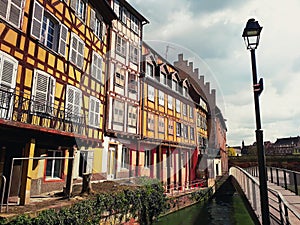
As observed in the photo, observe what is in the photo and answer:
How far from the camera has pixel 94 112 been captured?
44.1 feet

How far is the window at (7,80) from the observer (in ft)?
25.1

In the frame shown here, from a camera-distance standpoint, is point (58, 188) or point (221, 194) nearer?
point (58, 188)

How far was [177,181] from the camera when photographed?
22.6 meters

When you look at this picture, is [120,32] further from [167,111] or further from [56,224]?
[56,224]

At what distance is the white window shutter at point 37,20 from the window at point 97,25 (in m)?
4.35

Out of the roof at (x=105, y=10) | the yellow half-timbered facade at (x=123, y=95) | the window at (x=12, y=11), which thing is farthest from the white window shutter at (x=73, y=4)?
the yellow half-timbered facade at (x=123, y=95)

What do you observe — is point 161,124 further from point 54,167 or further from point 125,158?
point 54,167

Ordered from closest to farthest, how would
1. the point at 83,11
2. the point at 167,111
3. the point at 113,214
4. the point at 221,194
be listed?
the point at 113,214 < the point at 83,11 < the point at 167,111 < the point at 221,194

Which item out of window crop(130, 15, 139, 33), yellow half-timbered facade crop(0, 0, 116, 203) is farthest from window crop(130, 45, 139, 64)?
yellow half-timbered facade crop(0, 0, 116, 203)

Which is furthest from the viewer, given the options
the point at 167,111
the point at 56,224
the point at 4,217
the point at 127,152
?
the point at 167,111

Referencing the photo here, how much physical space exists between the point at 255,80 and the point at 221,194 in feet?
87.8

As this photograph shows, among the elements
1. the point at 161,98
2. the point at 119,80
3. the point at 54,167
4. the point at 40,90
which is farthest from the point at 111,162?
the point at 161,98

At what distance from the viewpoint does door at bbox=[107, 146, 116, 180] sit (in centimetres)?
1472

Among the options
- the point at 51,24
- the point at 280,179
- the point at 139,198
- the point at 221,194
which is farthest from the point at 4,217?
the point at 221,194
